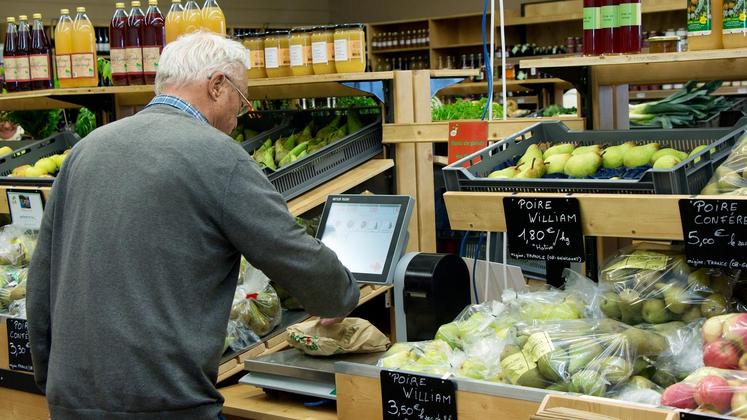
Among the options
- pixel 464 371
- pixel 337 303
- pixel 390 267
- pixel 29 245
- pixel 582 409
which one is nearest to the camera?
pixel 582 409

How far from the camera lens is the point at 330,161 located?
10.2 feet

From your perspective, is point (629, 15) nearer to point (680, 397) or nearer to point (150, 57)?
point (680, 397)

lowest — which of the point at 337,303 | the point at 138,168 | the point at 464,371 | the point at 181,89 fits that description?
the point at 464,371

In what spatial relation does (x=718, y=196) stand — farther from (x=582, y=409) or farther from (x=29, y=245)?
(x=29, y=245)

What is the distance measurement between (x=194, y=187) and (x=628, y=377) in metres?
0.93

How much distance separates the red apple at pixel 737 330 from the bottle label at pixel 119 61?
2.52 m

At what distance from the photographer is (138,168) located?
183 centimetres

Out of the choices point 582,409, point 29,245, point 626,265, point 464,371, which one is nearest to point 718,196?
point 626,265

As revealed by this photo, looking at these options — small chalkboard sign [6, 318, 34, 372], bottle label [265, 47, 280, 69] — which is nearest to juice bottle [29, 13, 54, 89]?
bottle label [265, 47, 280, 69]

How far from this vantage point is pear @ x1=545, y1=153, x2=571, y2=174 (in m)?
2.16

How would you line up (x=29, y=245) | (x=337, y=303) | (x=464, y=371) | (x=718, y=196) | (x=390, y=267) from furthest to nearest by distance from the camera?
(x=29, y=245) < (x=390, y=267) < (x=337, y=303) < (x=464, y=371) < (x=718, y=196)

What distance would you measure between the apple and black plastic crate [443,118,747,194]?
0.32 meters

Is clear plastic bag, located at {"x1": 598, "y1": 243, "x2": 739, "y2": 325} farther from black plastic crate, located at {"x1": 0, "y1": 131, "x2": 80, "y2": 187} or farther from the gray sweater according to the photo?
black plastic crate, located at {"x1": 0, "y1": 131, "x2": 80, "y2": 187}

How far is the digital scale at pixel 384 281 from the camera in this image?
89.8 inches
